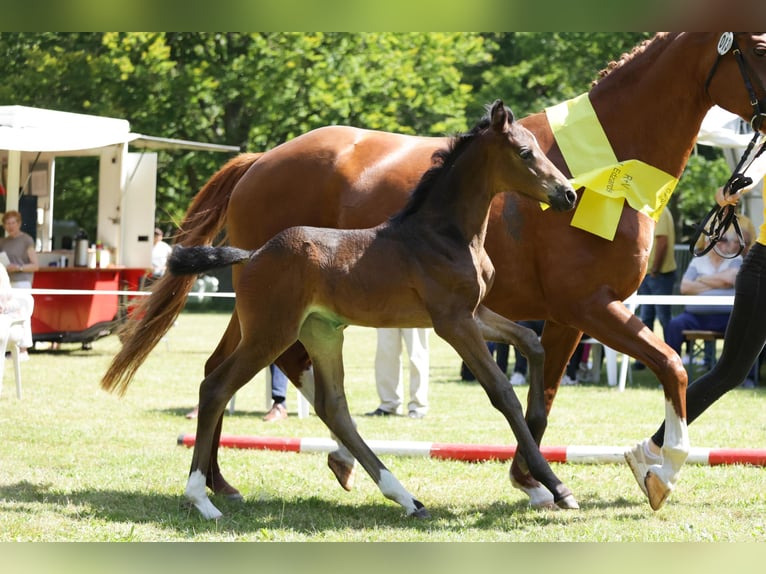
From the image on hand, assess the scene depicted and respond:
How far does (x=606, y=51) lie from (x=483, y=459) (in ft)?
80.2

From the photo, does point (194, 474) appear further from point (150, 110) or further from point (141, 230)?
point (150, 110)

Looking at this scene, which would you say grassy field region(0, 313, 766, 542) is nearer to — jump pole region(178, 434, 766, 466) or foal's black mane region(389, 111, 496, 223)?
jump pole region(178, 434, 766, 466)

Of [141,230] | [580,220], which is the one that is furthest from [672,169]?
[141,230]

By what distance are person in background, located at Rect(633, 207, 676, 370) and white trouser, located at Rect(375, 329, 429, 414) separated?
4735mm

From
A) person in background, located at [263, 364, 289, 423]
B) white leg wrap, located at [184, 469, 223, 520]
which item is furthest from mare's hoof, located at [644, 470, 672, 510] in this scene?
person in background, located at [263, 364, 289, 423]

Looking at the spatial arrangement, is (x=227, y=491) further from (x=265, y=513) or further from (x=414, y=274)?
(x=414, y=274)

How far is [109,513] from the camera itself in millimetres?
4547

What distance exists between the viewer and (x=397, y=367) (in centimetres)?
915

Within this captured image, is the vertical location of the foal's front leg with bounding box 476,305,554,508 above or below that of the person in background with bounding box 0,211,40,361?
above

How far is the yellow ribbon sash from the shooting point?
461cm

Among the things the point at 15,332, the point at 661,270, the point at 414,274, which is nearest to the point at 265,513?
the point at 414,274

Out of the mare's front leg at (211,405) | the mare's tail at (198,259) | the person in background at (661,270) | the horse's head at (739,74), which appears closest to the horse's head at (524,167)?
the horse's head at (739,74)

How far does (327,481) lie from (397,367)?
363 cm

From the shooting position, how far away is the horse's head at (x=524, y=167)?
4.16m
